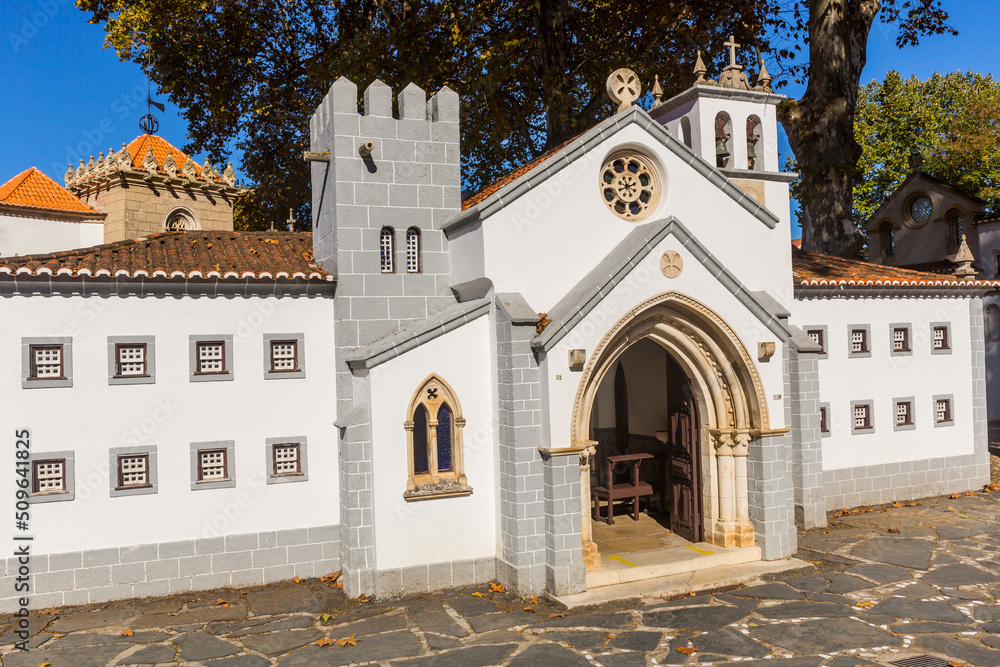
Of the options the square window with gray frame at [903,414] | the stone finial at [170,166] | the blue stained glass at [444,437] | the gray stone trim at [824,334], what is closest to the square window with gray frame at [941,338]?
the square window with gray frame at [903,414]

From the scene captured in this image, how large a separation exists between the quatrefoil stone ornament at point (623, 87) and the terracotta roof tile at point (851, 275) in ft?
18.2

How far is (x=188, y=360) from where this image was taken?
12.0 metres

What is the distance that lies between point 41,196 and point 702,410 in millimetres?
23326

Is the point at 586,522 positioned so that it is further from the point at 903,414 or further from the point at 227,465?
the point at 903,414

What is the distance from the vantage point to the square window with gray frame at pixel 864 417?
1694cm

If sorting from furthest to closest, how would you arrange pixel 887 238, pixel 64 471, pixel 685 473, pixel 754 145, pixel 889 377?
pixel 887 238, pixel 889 377, pixel 754 145, pixel 685 473, pixel 64 471

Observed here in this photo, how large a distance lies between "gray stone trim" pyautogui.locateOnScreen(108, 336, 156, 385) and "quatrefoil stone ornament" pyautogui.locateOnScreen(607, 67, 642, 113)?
8383mm

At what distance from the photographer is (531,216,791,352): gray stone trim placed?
11648 millimetres

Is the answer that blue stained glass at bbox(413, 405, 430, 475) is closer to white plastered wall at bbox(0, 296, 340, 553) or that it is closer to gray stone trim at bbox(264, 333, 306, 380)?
white plastered wall at bbox(0, 296, 340, 553)

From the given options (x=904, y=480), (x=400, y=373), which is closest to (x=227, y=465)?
(x=400, y=373)

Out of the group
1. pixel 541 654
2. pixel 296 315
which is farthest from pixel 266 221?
pixel 541 654

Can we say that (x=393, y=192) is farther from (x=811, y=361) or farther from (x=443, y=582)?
(x=811, y=361)

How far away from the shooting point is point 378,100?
1273cm

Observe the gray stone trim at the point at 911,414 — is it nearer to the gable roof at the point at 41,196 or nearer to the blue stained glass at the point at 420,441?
the blue stained glass at the point at 420,441
